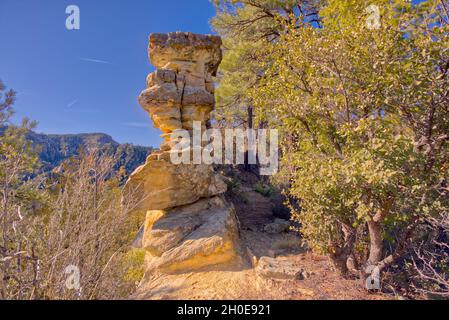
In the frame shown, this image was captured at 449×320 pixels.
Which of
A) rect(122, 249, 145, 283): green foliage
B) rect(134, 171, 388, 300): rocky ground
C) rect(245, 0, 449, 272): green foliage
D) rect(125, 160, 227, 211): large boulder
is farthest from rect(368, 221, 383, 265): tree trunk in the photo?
rect(122, 249, 145, 283): green foliage

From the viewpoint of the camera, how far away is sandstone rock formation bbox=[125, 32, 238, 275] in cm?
486

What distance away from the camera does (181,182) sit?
582 cm

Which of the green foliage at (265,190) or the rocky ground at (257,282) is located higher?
the green foliage at (265,190)

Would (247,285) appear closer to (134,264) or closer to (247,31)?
(134,264)

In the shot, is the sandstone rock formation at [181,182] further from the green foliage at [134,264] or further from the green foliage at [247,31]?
the green foliage at [247,31]

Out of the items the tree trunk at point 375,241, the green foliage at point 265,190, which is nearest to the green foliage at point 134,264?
the tree trunk at point 375,241

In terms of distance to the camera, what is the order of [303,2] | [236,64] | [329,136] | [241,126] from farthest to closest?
[241,126] → [236,64] → [303,2] → [329,136]

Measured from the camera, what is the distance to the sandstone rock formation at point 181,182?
486 centimetres

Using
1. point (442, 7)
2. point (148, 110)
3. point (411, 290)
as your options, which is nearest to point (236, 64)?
point (148, 110)

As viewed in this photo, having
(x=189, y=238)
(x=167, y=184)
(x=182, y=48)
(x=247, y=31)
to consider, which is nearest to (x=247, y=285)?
(x=189, y=238)

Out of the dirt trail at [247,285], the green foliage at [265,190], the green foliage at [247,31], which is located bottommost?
the dirt trail at [247,285]
